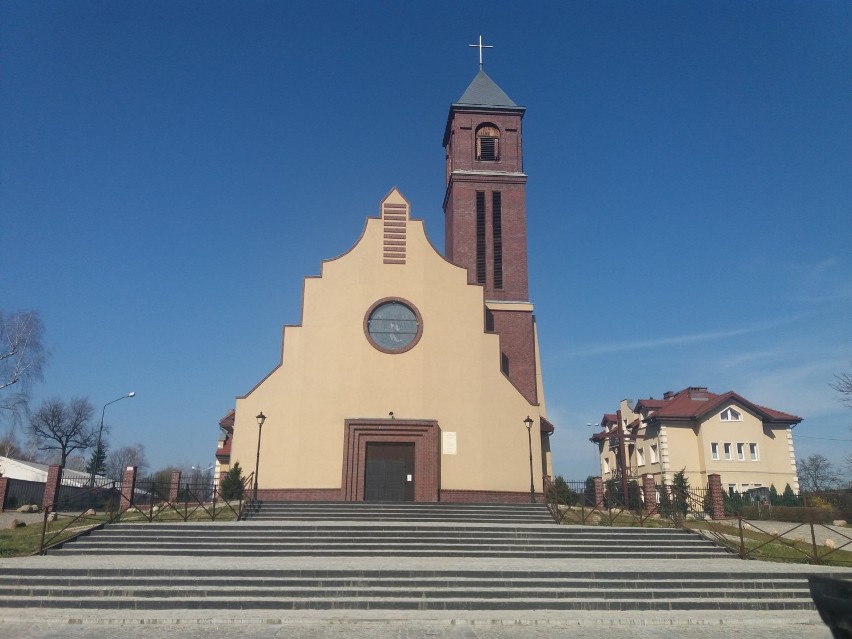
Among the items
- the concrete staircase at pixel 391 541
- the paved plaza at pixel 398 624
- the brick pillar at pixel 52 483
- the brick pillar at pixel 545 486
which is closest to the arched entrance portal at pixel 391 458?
the brick pillar at pixel 545 486

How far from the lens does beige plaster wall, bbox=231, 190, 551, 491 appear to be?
A: 2439cm

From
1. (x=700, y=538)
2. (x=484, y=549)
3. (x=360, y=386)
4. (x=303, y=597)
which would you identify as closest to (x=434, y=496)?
(x=360, y=386)

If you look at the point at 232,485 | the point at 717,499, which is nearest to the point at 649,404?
Result: the point at 717,499

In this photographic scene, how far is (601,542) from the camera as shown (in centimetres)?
1673

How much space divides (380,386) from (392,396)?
645mm

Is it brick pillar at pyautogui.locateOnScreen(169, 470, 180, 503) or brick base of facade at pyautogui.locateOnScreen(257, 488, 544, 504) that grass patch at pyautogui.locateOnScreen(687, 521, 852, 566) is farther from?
brick pillar at pyautogui.locateOnScreen(169, 470, 180, 503)

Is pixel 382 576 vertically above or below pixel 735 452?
below

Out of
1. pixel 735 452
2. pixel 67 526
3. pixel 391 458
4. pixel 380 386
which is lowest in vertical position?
pixel 67 526

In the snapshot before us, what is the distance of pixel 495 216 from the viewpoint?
105 ft

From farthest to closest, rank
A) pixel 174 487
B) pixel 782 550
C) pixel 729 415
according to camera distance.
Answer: pixel 729 415 < pixel 174 487 < pixel 782 550

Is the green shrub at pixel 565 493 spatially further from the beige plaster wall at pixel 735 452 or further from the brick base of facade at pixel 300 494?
the beige plaster wall at pixel 735 452

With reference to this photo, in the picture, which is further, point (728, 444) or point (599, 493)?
point (728, 444)

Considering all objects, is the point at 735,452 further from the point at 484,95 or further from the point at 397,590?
the point at 397,590

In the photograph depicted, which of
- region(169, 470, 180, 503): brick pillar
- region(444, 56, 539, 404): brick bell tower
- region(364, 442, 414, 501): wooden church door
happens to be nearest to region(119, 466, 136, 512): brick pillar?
region(169, 470, 180, 503): brick pillar
